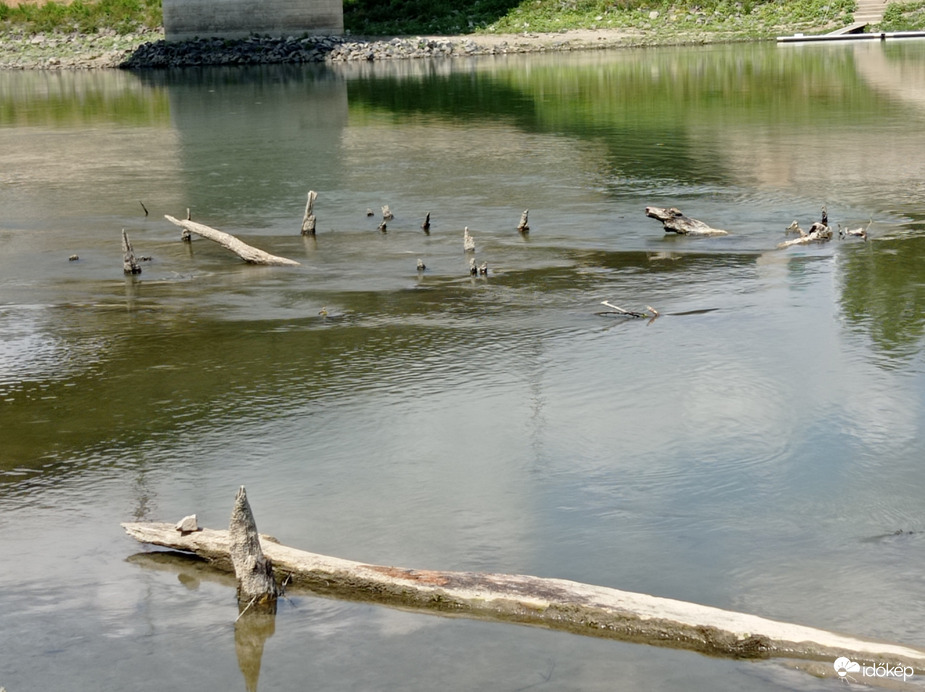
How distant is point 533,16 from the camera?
2904 inches

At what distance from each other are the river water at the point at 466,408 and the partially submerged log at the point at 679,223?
33 centimetres

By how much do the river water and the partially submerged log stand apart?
33cm

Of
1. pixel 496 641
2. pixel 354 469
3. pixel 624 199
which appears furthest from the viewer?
pixel 624 199

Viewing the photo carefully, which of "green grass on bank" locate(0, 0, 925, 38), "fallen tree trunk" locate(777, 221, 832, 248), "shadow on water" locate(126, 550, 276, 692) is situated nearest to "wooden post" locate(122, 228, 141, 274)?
"fallen tree trunk" locate(777, 221, 832, 248)

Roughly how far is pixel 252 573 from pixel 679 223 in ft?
39.9

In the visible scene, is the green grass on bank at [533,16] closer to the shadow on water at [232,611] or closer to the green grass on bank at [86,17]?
the green grass on bank at [86,17]

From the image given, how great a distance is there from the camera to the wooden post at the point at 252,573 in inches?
323

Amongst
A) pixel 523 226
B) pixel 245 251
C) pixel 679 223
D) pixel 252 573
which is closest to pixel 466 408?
pixel 252 573

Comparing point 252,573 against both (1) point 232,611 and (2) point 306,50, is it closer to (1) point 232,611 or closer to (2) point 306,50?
(1) point 232,611

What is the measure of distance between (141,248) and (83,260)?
985mm

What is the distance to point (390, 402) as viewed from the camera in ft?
41.1

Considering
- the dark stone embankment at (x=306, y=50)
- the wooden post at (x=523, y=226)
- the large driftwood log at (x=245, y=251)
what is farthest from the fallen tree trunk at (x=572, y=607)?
the dark stone embankment at (x=306, y=50)

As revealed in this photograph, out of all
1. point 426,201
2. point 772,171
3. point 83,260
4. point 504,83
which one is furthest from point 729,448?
point 504,83

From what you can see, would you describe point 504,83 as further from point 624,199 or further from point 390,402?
point 390,402
